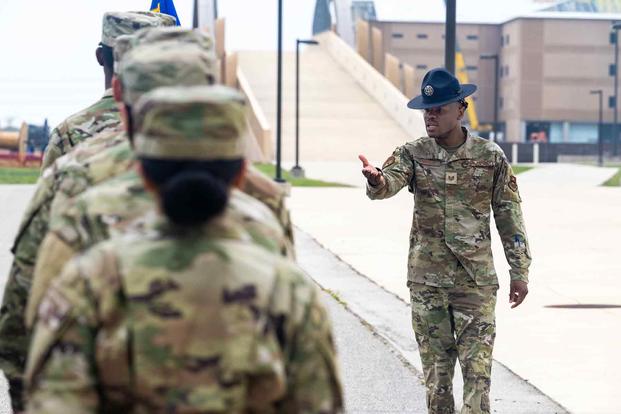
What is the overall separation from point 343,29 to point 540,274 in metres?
88.7

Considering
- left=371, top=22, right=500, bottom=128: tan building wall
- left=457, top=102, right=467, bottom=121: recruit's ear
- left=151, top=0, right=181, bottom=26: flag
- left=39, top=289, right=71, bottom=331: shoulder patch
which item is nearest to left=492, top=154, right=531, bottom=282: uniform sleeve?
left=457, top=102, right=467, bottom=121: recruit's ear

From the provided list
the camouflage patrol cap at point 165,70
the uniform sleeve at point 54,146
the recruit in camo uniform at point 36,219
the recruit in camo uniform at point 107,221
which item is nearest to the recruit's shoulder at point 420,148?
the recruit in camo uniform at point 36,219

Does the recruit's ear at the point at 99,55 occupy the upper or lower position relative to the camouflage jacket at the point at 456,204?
upper

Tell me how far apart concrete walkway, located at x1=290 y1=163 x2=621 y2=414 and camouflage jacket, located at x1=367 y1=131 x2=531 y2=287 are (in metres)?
1.75

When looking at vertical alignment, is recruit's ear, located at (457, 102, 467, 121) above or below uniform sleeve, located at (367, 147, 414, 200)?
above

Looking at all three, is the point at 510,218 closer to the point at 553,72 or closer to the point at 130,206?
the point at 130,206

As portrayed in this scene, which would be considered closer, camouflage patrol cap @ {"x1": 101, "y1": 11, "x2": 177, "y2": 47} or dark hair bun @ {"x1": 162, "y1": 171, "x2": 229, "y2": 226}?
dark hair bun @ {"x1": 162, "y1": 171, "x2": 229, "y2": 226}

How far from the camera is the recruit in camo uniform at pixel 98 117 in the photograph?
16.1ft

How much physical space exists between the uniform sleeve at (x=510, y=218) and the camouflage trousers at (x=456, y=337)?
0.19 meters

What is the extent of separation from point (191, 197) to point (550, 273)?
12.6 meters

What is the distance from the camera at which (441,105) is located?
20.7ft

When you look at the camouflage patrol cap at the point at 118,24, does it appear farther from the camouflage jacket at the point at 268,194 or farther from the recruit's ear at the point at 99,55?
the camouflage jacket at the point at 268,194

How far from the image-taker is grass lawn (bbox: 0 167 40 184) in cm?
3606

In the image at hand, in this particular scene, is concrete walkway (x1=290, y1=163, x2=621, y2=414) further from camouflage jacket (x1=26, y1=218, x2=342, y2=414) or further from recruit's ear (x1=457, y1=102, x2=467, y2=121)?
camouflage jacket (x1=26, y1=218, x2=342, y2=414)
